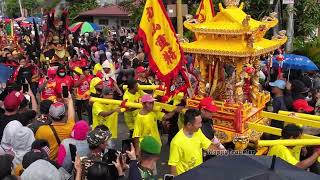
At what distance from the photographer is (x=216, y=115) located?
22.0 ft

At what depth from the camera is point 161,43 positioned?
6.04 m

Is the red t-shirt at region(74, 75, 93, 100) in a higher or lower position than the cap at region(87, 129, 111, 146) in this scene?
lower

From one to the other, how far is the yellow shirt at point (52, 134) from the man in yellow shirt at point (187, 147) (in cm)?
127

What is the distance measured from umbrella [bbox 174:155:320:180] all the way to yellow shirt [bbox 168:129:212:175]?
4.21ft

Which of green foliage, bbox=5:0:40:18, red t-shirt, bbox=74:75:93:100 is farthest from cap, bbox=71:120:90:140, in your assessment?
red t-shirt, bbox=74:75:93:100

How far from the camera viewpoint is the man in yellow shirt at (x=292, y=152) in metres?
4.39

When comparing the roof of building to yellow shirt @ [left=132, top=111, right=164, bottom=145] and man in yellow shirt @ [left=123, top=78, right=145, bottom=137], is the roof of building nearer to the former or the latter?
man in yellow shirt @ [left=123, top=78, right=145, bottom=137]

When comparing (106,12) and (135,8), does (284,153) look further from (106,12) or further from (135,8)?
(106,12)

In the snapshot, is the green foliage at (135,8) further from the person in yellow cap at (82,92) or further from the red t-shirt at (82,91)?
the red t-shirt at (82,91)

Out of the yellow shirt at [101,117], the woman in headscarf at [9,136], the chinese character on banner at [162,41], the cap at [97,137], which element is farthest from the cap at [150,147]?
the yellow shirt at [101,117]

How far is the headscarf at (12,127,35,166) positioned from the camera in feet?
15.2

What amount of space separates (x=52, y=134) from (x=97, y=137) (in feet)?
3.53

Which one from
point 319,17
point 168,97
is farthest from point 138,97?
point 319,17

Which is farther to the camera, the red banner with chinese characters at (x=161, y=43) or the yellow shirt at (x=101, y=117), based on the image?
the yellow shirt at (x=101, y=117)
